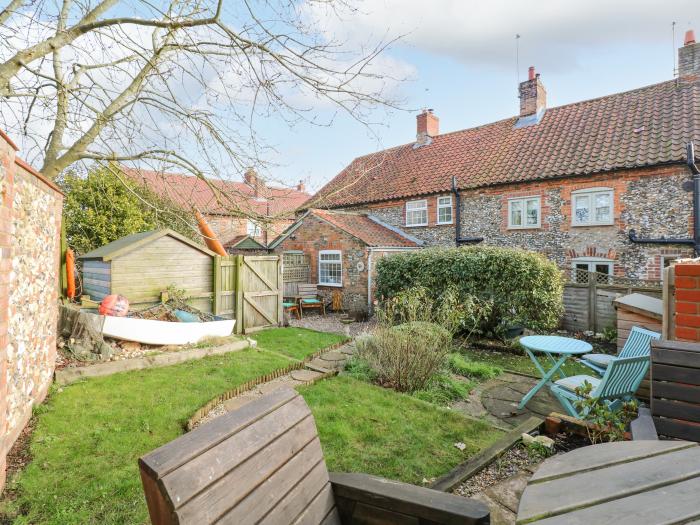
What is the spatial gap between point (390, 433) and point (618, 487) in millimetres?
3009

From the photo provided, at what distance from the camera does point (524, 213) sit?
1446cm

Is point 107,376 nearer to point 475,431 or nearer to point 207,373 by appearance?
point 207,373

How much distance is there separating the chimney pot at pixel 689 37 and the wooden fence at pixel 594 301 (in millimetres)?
9964

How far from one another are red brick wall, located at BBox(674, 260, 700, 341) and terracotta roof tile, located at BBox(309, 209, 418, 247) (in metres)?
11.2

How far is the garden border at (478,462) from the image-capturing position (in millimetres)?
3074

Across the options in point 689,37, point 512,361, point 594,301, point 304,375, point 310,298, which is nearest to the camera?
point 304,375

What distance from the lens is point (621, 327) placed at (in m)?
6.43

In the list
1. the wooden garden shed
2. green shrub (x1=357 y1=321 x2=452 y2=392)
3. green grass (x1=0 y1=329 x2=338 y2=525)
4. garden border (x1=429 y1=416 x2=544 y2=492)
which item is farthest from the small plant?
the wooden garden shed

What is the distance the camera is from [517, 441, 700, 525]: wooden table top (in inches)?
51.4

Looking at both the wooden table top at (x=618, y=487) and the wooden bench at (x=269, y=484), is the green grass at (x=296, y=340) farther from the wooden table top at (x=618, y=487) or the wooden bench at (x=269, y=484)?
the wooden table top at (x=618, y=487)

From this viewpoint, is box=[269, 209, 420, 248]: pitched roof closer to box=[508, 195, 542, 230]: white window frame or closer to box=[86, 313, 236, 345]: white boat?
box=[508, 195, 542, 230]: white window frame

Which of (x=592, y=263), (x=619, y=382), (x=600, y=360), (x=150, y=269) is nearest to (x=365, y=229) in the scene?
(x=592, y=263)

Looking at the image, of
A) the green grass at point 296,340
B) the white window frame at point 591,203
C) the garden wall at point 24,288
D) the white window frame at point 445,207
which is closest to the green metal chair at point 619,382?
the garden wall at point 24,288

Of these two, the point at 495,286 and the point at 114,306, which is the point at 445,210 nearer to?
the point at 495,286
